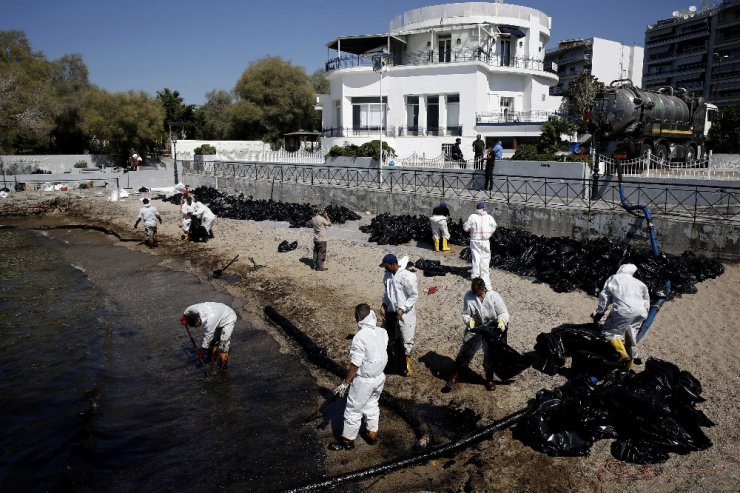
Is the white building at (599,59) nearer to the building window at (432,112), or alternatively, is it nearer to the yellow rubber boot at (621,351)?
the building window at (432,112)

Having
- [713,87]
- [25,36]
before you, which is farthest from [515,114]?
[25,36]

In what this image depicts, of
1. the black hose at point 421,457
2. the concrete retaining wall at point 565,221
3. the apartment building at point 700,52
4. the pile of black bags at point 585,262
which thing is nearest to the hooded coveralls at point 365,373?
the black hose at point 421,457

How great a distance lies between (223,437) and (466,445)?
10.2ft

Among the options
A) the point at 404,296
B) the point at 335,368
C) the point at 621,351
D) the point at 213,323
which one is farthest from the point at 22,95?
the point at 621,351

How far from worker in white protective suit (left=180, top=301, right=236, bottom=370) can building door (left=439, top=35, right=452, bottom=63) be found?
29.9 m

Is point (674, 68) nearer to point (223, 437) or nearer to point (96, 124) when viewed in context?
point (96, 124)

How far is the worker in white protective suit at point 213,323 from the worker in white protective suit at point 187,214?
432 inches

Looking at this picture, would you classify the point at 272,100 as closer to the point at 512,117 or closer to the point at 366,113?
the point at 366,113

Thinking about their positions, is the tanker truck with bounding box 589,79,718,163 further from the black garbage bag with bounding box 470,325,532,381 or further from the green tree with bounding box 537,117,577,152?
the black garbage bag with bounding box 470,325,532,381

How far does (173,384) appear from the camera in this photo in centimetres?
850

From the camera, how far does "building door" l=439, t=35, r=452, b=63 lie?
34.6m

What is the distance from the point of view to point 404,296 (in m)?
8.10

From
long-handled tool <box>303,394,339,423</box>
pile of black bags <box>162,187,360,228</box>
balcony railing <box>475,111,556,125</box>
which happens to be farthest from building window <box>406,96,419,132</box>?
long-handled tool <box>303,394,339,423</box>

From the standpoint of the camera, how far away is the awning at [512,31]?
34.2 meters
